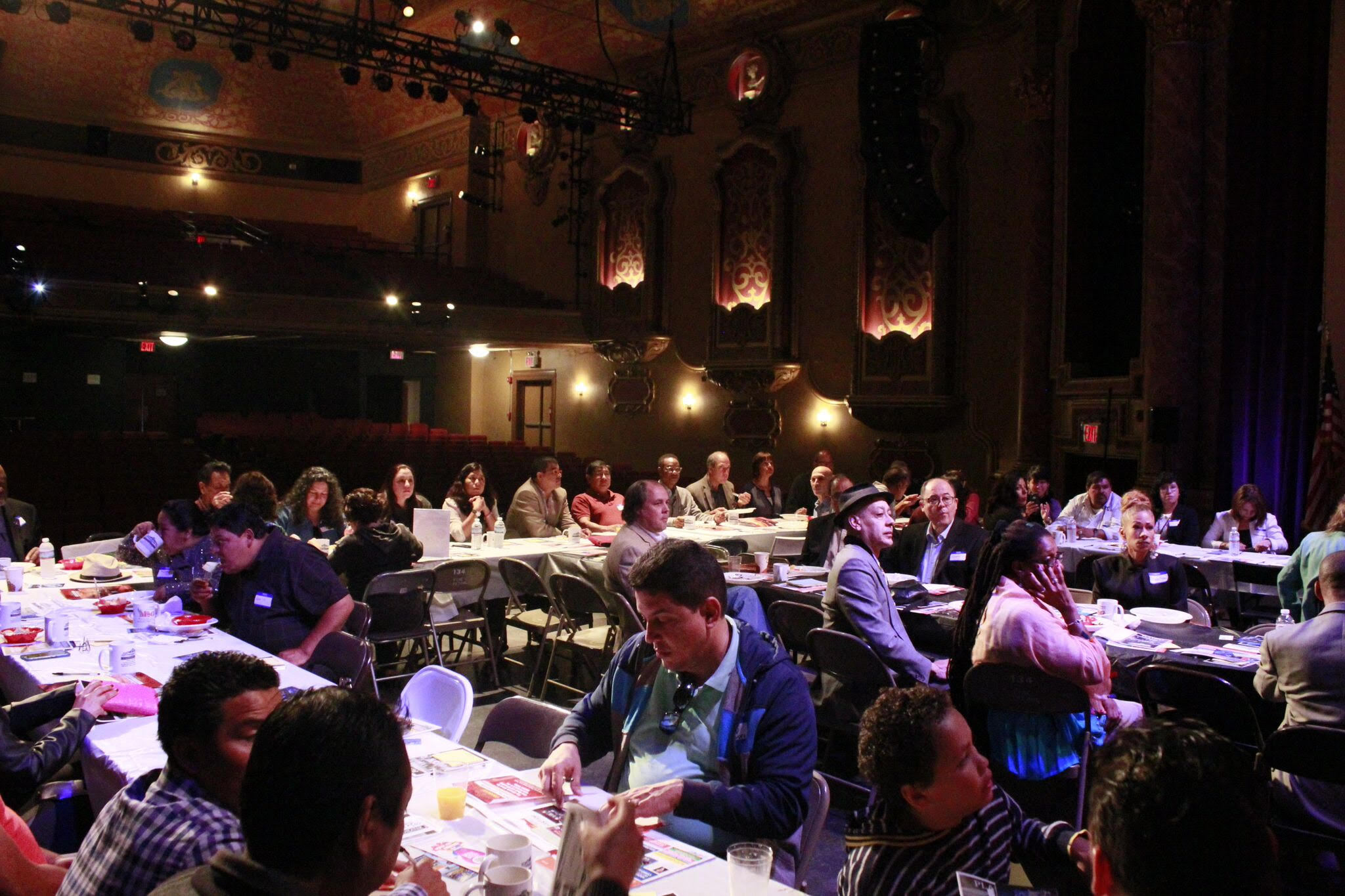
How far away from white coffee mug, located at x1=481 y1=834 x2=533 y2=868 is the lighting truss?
10.6 metres

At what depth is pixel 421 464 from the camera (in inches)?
579

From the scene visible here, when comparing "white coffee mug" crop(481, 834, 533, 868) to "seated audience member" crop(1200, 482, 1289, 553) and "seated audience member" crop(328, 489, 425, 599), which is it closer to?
"seated audience member" crop(328, 489, 425, 599)

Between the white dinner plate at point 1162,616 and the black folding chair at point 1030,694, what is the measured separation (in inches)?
61.1

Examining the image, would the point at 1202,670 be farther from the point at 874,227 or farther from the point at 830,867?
the point at 874,227

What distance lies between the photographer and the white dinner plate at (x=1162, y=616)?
491cm

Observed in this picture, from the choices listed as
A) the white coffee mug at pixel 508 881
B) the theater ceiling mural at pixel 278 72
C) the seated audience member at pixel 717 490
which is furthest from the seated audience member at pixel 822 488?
the theater ceiling mural at pixel 278 72

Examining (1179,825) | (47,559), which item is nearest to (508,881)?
(1179,825)

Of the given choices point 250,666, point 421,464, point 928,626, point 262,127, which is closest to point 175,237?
point 262,127

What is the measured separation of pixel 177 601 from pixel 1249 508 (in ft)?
23.8

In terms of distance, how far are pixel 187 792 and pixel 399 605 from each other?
4.01m

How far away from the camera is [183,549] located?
214 inches

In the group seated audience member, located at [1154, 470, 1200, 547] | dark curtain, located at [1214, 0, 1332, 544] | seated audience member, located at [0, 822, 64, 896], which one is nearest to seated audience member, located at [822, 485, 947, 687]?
seated audience member, located at [0, 822, 64, 896]

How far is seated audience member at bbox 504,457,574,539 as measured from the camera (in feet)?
26.7

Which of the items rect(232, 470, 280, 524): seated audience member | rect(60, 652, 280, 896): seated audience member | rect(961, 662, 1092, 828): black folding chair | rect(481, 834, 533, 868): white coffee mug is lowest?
rect(961, 662, 1092, 828): black folding chair
